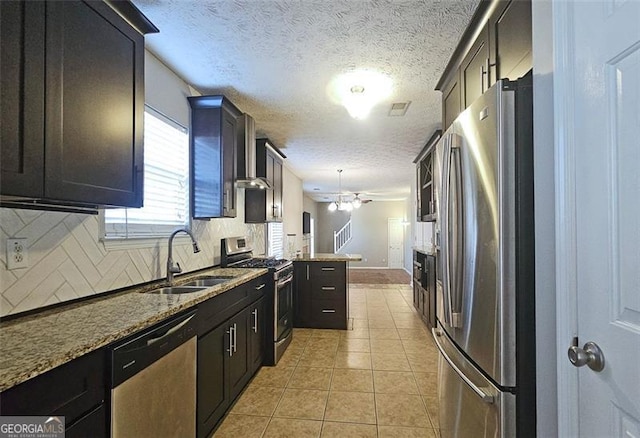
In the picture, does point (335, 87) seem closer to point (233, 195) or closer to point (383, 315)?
point (233, 195)

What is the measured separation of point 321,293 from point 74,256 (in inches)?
127

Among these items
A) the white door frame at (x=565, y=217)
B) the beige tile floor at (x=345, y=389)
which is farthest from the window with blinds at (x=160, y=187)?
the white door frame at (x=565, y=217)

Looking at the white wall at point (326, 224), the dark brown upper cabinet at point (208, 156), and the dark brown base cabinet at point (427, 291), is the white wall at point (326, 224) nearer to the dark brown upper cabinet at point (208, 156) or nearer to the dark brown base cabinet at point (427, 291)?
the dark brown base cabinet at point (427, 291)

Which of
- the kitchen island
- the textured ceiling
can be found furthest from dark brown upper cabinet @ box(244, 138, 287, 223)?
the kitchen island

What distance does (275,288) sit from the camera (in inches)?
130

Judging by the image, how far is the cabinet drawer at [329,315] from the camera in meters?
Result: 4.46

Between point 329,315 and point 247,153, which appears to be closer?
point 247,153

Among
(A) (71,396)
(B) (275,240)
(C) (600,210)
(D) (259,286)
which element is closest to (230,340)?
(D) (259,286)

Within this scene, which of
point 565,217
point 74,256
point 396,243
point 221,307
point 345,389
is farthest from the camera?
point 396,243

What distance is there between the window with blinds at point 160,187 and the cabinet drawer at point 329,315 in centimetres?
238

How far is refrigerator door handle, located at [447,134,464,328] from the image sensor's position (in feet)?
5.09

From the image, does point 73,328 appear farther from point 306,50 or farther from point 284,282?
point 284,282

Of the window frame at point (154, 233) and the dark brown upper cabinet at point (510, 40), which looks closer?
the dark brown upper cabinet at point (510, 40)

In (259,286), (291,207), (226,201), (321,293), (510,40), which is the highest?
(510,40)
